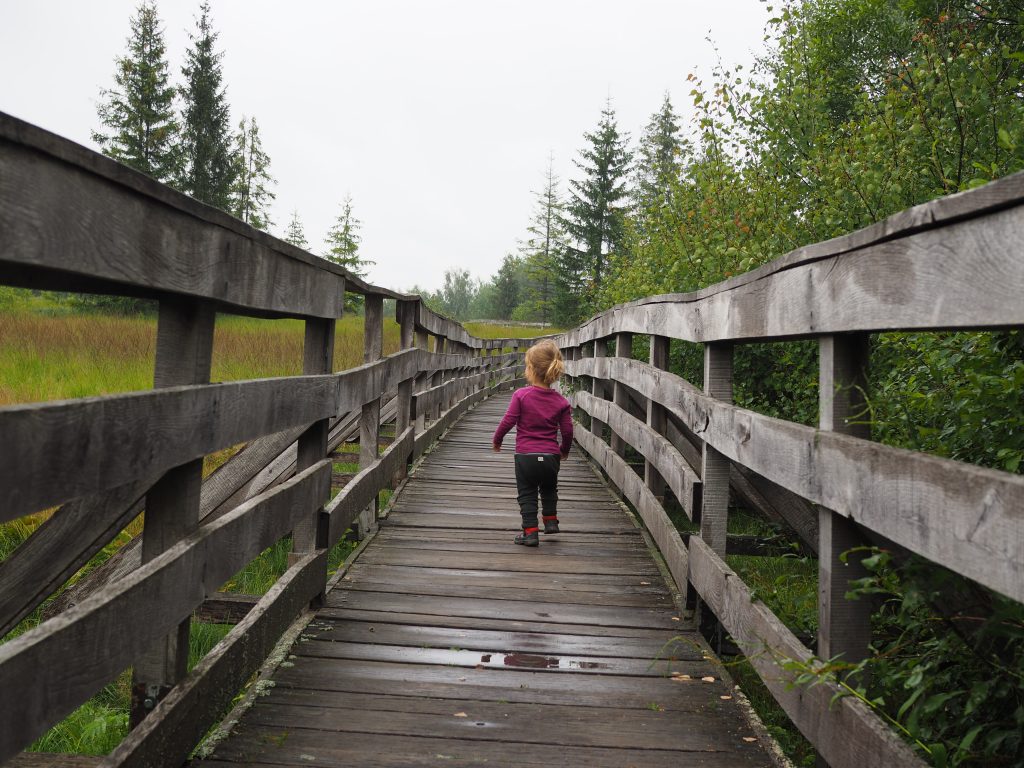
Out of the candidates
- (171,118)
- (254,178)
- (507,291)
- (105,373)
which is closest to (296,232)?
(254,178)

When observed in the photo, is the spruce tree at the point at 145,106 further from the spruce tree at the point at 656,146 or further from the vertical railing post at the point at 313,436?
the vertical railing post at the point at 313,436

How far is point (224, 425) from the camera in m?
2.45

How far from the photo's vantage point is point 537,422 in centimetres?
601

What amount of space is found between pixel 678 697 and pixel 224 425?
1.81 m

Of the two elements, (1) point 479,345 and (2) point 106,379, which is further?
(1) point 479,345

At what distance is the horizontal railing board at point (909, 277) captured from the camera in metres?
1.46

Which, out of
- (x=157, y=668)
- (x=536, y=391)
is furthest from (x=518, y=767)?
(x=536, y=391)

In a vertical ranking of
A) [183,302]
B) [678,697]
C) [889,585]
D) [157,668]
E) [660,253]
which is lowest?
[678,697]

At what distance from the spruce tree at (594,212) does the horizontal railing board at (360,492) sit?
140 ft

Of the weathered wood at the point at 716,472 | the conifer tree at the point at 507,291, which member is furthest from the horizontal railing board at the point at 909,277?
the conifer tree at the point at 507,291

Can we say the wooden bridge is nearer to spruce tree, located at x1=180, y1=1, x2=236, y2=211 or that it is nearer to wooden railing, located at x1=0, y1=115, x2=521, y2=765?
wooden railing, located at x1=0, y1=115, x2=521, y2=765

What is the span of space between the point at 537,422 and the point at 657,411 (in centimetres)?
102

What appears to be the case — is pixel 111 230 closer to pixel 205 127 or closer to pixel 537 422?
pixel 537 422

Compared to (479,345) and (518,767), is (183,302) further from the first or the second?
(479,345)
